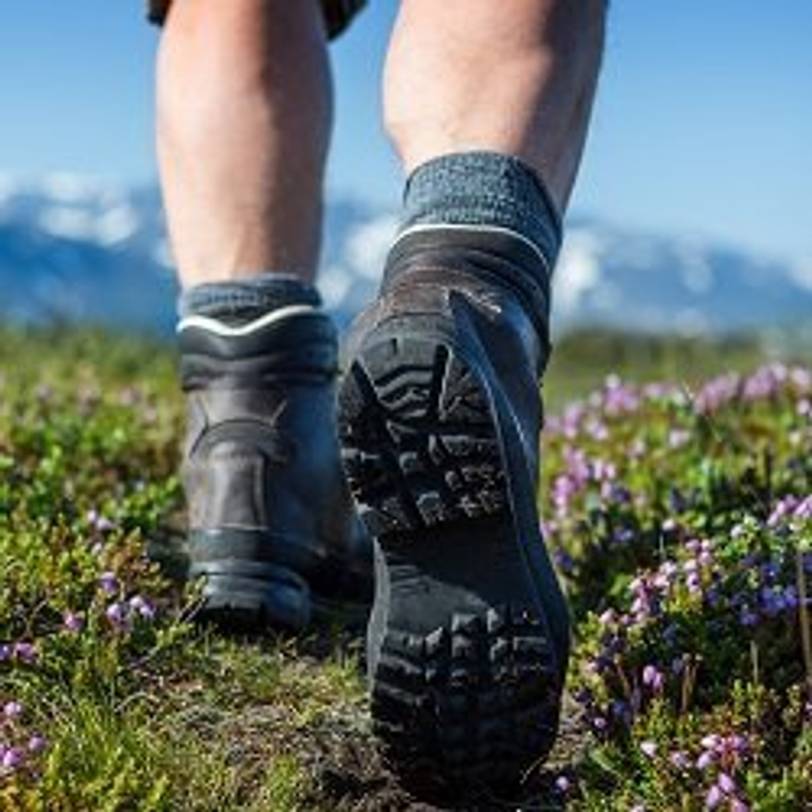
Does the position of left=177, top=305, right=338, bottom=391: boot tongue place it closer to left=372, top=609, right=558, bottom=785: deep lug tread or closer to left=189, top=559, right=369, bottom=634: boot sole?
left=189, top=559, right=369, bottom=634: boot sole

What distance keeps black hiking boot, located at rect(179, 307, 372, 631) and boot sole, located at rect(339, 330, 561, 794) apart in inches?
39.5

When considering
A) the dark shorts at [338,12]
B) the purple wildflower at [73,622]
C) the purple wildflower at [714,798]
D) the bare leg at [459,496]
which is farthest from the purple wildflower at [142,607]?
the dark shorts at [338,12]

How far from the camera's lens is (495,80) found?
332 centimetres

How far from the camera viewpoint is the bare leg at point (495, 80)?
3.33 meters

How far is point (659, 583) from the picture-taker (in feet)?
12.2

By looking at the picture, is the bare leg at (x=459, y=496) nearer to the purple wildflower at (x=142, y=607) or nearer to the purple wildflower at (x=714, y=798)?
the purple wildflower at (x=714, y=798)

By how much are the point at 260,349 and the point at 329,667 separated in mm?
841

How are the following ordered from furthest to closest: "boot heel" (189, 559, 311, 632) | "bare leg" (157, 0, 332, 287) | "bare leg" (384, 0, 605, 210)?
"bare leg" (157, 0, 332, 287)
"boot heel" (189, 559, 311, 632)
"bare leg" (384, 0, 605, 210)

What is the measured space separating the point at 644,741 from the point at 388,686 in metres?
0.49

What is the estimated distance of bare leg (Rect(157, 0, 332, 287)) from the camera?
439 centimetres

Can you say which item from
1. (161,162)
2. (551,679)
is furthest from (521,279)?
(161,162)

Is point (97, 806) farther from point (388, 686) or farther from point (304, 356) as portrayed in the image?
point (304, 356)

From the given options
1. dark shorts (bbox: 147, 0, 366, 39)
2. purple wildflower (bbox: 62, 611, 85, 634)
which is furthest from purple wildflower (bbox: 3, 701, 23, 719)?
dark shorts (bbox: 147, 0, 366, 39)

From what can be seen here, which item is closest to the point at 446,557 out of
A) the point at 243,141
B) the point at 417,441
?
the point at 417,441
